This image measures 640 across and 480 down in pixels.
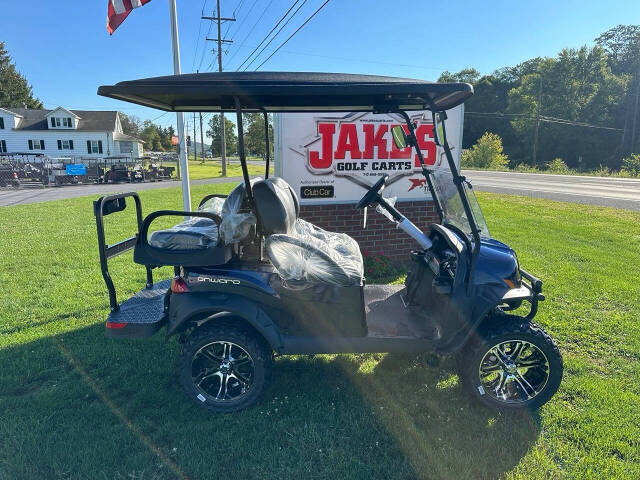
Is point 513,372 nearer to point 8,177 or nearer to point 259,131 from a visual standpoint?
point 259,131

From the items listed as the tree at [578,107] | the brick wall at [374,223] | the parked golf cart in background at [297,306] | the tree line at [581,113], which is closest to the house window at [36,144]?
the brick wall at [374,223]

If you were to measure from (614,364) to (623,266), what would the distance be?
3298 millimetres

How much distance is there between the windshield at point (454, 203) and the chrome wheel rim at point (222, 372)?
1766 mm

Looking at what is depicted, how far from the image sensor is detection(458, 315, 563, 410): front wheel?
103 inches

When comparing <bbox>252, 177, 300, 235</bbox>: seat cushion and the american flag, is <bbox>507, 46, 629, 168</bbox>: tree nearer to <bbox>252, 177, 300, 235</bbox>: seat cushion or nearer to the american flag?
the american flag

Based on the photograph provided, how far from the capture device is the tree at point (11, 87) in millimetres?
51938

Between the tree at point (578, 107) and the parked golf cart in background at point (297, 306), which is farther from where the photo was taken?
the tree at point (578, 107)

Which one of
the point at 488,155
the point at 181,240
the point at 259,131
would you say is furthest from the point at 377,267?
the point at 488,155

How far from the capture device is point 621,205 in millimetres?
11562

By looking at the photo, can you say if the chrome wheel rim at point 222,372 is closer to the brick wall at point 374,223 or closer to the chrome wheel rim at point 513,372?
the chrome wheel rim at point 513,372

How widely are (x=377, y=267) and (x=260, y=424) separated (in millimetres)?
3159

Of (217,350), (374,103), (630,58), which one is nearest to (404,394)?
(217,350)

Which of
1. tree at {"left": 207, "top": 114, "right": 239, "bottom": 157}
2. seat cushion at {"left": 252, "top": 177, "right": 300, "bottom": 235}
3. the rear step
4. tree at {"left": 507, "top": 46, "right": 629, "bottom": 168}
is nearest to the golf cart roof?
seat cushion at {"left": 252, "top": 177, "right": 300, "bottom": 235}

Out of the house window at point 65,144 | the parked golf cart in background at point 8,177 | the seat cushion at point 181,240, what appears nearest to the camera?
the seat cushion at point 181,240
